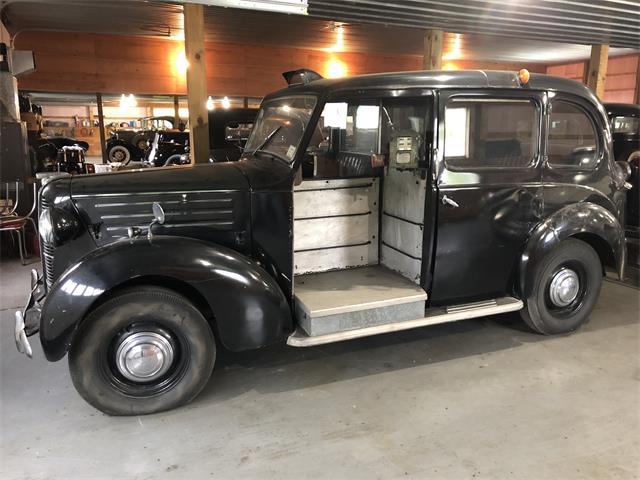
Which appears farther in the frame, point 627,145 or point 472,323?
point 627,145

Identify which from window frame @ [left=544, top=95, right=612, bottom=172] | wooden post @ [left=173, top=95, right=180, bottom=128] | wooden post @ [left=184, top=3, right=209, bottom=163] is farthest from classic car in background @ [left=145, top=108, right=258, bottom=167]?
window frame @ [left=544, top=95, right=612, bottom=172]

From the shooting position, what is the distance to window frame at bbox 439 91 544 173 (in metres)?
3.16

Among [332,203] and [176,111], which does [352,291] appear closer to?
[332,203]

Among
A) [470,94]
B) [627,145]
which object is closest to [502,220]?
[470,94]

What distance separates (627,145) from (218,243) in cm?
548

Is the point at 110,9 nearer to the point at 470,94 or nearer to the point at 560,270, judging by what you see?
the point at 470,94

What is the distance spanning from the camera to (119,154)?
11148 millimetres

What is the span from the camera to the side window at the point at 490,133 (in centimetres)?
322

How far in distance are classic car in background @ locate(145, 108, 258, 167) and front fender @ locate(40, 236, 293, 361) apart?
5.95 feet

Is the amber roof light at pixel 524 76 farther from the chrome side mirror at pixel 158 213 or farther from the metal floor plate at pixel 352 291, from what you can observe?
the chrome side mirror at pixel 158 213

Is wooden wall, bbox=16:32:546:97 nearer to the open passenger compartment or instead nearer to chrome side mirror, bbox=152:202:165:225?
the open passenger compartment

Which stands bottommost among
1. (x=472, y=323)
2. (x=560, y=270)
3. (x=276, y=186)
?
(x=472, y=323)

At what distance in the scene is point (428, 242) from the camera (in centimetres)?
331

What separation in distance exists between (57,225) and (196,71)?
2453 millimetres
